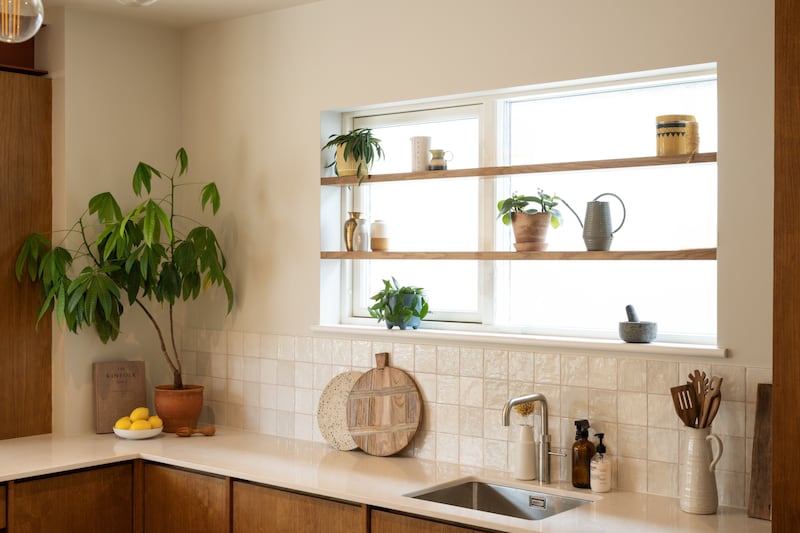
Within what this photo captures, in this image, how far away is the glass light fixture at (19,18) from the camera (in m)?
1.74

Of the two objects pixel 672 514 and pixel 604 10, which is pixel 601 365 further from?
pixel 604 10

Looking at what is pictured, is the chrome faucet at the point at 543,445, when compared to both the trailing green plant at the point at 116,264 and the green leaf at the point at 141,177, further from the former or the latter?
the green leaf at the point at 141,177

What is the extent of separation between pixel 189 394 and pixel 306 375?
0.52 meters

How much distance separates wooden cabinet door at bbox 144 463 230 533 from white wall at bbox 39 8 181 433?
0.66 m

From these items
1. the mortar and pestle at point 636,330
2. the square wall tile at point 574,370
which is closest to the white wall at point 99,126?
the square wall tile at point 574,370

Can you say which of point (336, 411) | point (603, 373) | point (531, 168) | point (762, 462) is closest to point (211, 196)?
point (336, 411)

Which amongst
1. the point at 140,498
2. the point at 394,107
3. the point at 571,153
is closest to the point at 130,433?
the point at 140,498

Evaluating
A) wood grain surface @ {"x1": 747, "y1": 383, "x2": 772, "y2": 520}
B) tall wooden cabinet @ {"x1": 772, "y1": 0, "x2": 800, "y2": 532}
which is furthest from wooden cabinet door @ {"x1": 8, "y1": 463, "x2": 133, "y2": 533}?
tall wooden cabinet @ {"x1": 772, "y1": 0, "x2": 800, "y2": 532}

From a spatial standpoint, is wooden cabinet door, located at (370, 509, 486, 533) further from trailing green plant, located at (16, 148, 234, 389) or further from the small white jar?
trailing green plant, located at (16, 148, 234, 389)

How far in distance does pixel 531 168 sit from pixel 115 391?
2.06 meters

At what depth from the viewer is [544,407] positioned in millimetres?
3064

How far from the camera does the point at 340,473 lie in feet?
10.5

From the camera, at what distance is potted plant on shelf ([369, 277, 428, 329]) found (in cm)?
354

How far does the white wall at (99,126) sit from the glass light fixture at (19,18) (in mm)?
2224
